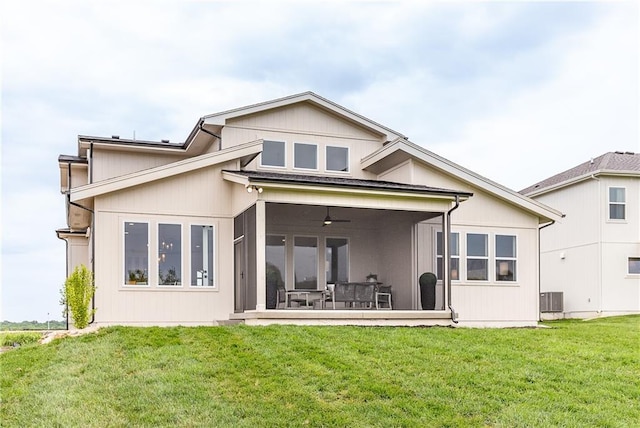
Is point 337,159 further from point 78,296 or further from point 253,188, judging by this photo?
point 78,296

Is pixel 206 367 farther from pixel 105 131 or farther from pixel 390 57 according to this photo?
pixel 105 131

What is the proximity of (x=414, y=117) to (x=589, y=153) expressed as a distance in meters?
11.5

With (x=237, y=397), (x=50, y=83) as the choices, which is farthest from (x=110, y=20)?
(x=237, y=397)

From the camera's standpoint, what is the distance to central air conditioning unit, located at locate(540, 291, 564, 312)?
88.1ft

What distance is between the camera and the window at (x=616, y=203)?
25734mm

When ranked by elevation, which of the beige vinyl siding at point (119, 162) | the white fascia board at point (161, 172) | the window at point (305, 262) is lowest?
the window at point (305, 262)

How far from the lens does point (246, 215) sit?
15.8 meters

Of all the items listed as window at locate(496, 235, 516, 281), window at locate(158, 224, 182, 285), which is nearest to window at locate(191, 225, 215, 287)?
window at locate(158, 224, 182, 285)

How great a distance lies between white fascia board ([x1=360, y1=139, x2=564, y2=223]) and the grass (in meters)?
6.12

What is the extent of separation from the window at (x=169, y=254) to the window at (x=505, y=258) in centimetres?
871

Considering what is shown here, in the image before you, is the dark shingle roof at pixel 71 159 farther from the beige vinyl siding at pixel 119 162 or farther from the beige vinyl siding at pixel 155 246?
the beige vinyl siding at pixel 155 246

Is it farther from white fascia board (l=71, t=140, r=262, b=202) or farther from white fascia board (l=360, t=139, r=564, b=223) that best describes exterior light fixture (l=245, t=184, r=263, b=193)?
white fascia board (l=360, t=139, r=564, b=223)

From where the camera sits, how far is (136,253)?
15.7 meters

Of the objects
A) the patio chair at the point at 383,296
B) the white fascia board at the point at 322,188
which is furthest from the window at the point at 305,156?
the patio chair at the point at 383,296
